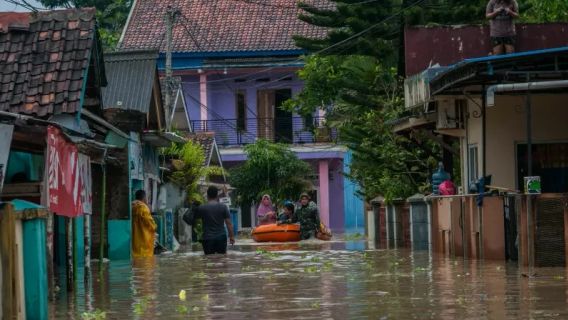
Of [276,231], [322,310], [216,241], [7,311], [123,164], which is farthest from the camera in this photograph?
[276,231]

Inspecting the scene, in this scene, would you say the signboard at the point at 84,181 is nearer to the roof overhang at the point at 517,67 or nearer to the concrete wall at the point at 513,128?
the roof overhang at the point at 517,67

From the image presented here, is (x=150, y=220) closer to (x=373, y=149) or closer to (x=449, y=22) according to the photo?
(x=373, y=149)

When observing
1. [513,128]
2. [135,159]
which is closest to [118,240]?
[135,159]

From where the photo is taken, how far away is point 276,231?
37.0 meters

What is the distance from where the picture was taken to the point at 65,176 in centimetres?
1527

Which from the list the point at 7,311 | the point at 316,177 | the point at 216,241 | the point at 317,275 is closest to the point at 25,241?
the point at 7,311

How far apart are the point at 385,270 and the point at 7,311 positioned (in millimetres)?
9481

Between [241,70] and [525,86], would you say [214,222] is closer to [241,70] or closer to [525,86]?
[525,86]

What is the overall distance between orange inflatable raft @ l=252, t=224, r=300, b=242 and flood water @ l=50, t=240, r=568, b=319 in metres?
13.6

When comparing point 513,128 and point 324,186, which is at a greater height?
point 513,128

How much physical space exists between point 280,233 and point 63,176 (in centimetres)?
2202

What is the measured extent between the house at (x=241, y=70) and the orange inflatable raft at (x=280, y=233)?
1478 cm

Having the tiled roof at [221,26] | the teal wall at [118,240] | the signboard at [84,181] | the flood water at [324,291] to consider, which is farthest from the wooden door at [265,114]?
the signboard at [84,181]

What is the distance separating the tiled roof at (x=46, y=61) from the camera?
64.0ft
